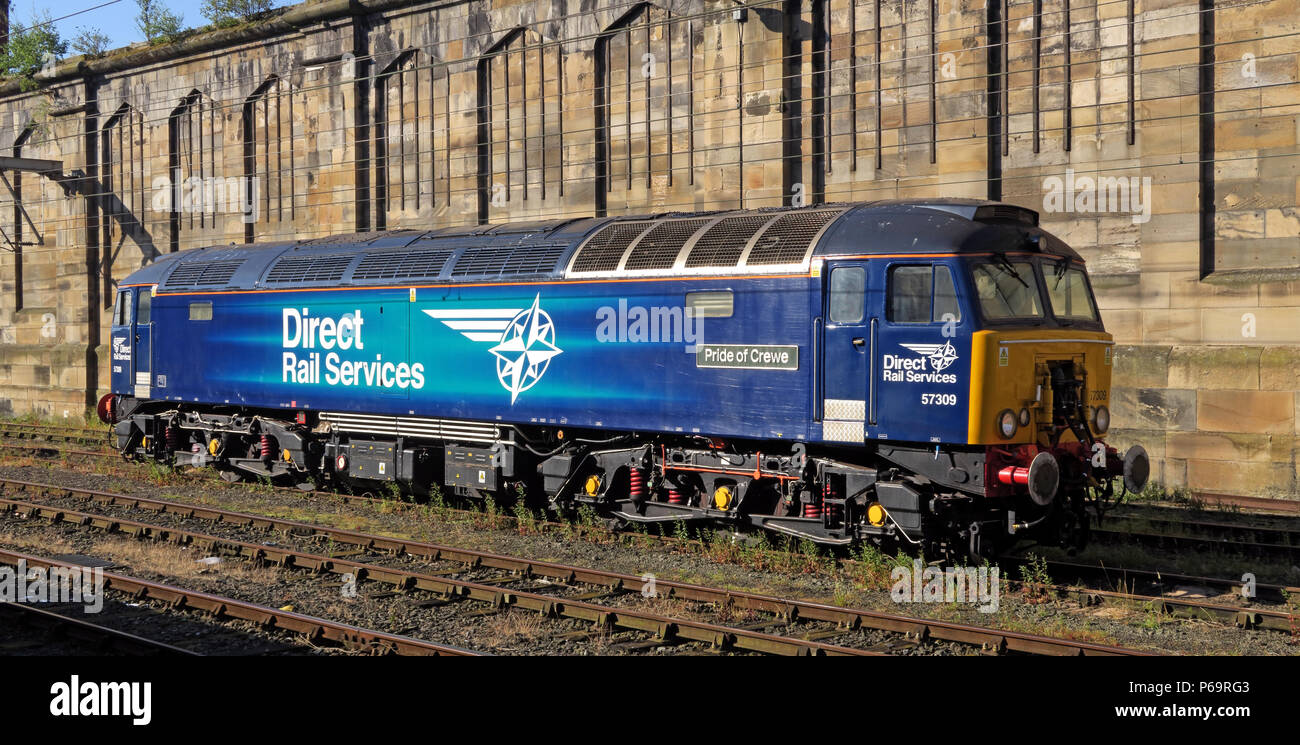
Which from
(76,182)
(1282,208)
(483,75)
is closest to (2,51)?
(76,182)

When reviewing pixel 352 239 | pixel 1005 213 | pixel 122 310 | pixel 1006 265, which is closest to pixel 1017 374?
pixel 1006 265

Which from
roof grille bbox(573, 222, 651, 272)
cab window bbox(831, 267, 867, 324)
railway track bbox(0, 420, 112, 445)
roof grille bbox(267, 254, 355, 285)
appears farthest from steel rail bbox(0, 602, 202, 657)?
railway track bbox(0, 420, 112, 445)

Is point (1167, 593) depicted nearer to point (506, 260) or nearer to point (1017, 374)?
point (1017, 374)

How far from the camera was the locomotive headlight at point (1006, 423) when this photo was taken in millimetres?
11008

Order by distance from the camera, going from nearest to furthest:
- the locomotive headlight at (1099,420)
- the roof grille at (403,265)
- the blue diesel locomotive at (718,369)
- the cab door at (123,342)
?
1. the blue diesel locomotive at (718,369)
2. the locomotive headlight at (1099,420)
3. the roof grille at (403,265)
4. the cab door at (123,342)

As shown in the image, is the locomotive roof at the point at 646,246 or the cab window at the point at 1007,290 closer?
the cab window at the point at 1007,290

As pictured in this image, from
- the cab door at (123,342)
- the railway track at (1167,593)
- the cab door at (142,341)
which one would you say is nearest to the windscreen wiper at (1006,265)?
the railway track at (1167,593)

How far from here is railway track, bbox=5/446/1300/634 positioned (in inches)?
399

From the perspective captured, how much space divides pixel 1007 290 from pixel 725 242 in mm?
3138

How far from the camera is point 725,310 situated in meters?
12.8

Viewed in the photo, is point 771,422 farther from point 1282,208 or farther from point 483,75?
point 483,75

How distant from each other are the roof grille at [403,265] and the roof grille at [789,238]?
16.9 feet

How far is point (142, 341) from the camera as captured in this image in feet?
68.4

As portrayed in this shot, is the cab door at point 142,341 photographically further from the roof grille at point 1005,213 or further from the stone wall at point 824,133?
the roof grille at point 1005,213
